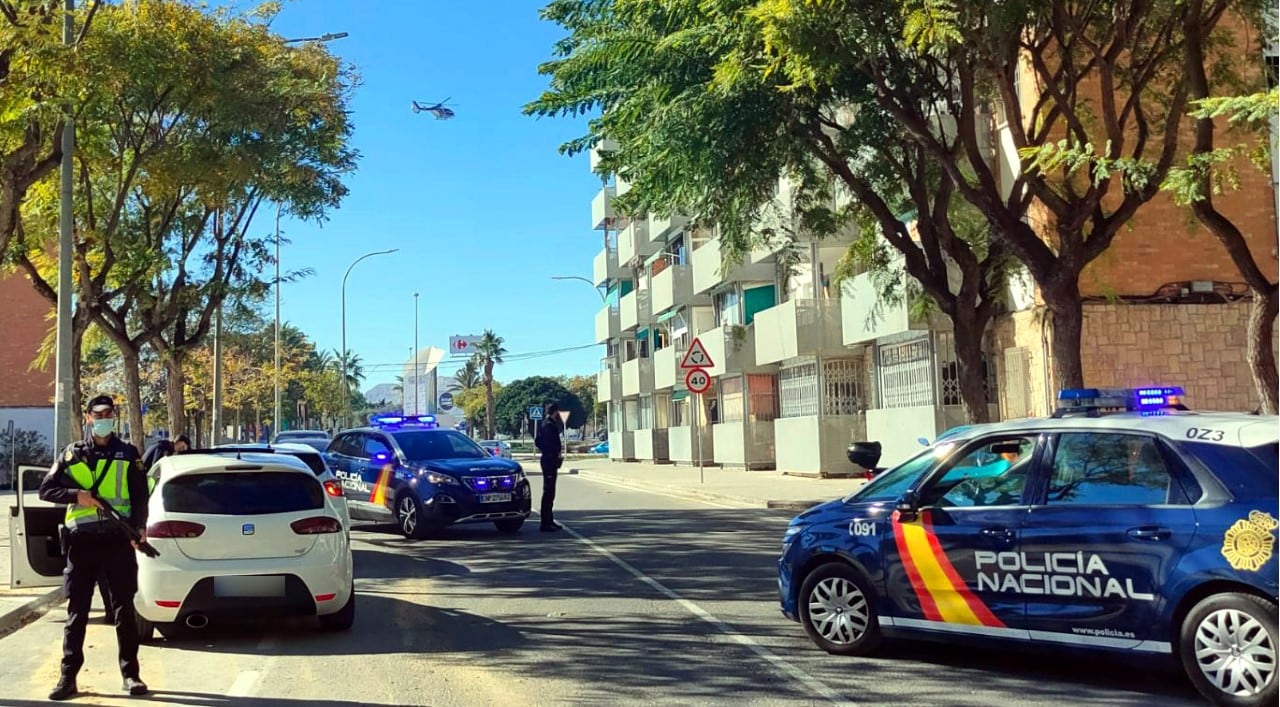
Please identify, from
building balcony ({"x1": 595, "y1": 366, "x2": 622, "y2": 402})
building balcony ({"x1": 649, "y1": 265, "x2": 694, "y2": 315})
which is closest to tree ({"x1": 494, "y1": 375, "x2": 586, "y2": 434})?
building balcony ({"x1": 595, "y1": 366, "x2": 622, "y2": 402})

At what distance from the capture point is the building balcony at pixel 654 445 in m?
46.2

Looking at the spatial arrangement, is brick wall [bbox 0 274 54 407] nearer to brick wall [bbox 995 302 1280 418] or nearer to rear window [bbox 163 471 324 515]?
brick wall [bbox 995 302 1280 418]

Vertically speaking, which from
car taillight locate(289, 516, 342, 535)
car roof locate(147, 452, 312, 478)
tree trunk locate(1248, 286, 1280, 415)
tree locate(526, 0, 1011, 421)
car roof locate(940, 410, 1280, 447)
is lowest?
car taillight locate(289, 516, 342, 535)

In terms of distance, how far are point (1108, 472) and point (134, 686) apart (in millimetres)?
5802

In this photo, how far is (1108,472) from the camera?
6523 mm

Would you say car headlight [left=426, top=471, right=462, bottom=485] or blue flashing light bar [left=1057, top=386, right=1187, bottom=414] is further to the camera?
car headlight [left=426, top=471, right=462, bottom=485]

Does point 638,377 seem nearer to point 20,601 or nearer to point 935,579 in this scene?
point 20,601

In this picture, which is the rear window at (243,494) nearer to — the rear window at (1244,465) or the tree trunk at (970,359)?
the rear window at (1244,465)

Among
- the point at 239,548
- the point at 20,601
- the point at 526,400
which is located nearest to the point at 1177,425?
the point at 239,548

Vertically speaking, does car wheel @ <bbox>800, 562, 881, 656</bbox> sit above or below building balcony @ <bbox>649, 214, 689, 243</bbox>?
below

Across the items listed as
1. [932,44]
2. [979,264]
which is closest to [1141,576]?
[932,44]

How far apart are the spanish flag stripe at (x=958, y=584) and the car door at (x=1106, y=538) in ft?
0.84

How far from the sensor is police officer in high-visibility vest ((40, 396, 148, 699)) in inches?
271

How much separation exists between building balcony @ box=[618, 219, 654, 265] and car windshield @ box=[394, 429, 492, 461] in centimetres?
3034
